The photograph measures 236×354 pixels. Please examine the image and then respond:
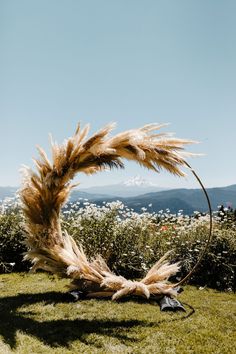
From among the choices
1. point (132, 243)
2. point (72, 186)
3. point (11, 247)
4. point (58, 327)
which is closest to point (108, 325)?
point (58, 327)

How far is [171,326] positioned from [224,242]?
13.6ft

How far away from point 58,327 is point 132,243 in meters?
4.34

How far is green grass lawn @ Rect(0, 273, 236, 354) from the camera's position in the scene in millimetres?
5027

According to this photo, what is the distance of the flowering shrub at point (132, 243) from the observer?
30.7 ft

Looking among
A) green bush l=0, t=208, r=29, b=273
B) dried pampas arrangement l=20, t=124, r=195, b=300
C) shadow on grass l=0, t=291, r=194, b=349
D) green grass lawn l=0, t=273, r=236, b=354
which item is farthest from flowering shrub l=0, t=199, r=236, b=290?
shadow on grass l=0, t=291, r=194, b=349

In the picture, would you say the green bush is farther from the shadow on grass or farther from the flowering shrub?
the shadow on grass

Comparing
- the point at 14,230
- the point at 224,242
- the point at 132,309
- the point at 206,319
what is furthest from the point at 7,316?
the point at 224,242

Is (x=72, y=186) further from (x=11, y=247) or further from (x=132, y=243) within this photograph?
(x=11, y=247)

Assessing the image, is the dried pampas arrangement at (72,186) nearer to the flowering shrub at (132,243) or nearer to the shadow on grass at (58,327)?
the shadow on grass at (58,327)

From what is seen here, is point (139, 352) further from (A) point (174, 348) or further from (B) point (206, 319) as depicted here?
(B) point (206, 319)

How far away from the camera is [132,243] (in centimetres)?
980

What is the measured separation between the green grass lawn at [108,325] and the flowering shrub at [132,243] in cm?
152

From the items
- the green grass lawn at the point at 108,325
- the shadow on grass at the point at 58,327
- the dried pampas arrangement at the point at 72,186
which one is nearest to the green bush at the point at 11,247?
the green grass lawn at the point at 108,325

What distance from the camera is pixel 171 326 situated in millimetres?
5883
